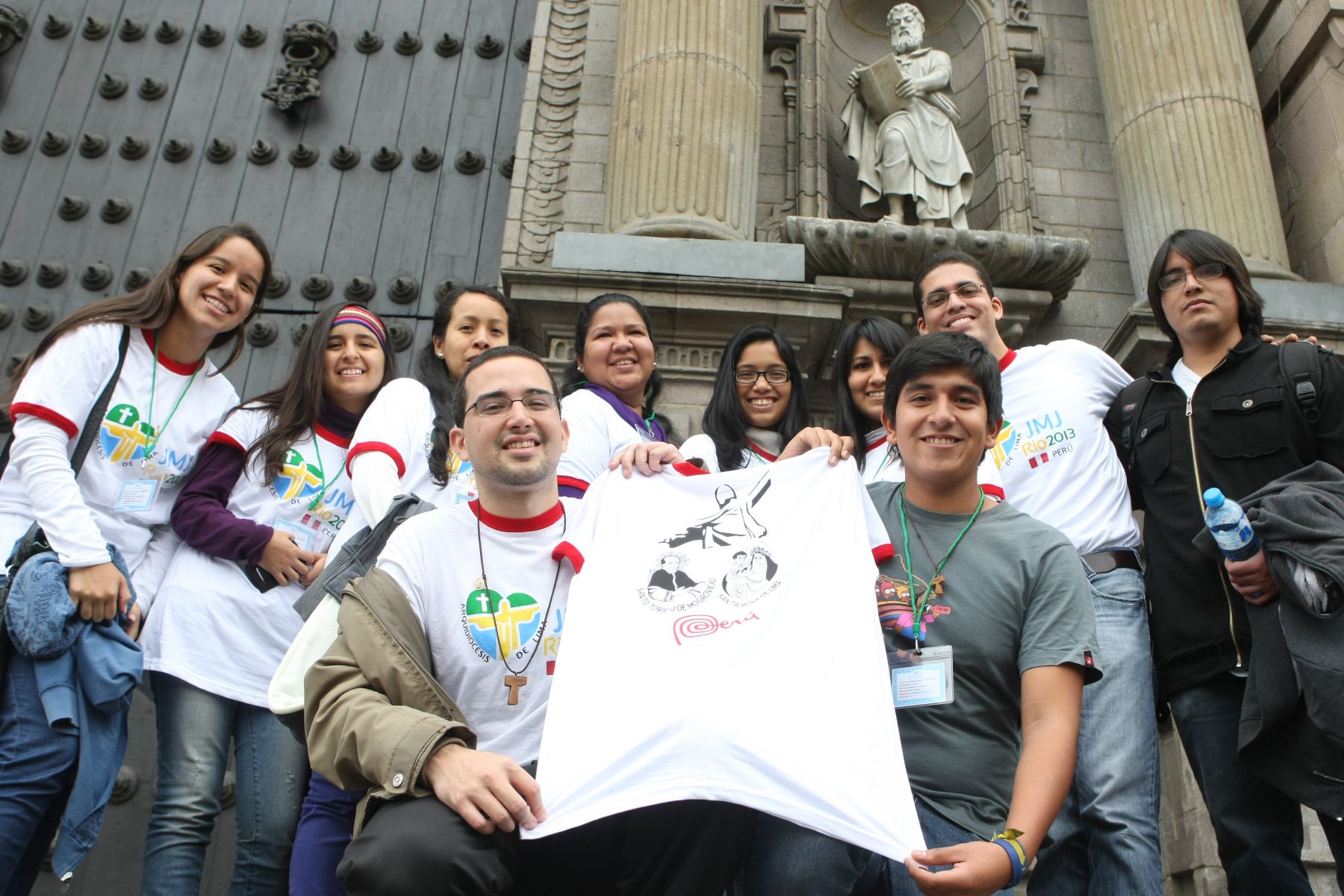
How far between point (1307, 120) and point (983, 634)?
603cm

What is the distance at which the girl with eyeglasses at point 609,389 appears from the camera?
3.53 m

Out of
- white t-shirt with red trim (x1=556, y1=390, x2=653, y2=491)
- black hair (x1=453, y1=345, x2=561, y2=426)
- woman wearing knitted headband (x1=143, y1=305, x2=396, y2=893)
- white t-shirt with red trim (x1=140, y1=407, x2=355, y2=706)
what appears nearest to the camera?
→ black hair (x1=453, y1=345, x2=561, y2=426)

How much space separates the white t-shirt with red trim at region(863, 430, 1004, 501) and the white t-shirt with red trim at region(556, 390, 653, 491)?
2.51ft

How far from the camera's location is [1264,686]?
2.74m

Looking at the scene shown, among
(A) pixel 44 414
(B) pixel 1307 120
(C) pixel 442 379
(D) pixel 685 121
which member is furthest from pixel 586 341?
(B) pixel 1307 120

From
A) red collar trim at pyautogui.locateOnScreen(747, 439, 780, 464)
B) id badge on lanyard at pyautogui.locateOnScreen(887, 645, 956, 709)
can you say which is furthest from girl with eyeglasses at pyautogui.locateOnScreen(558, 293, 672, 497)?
id badge on lanyard at pyautogui.locateOnScreen(887, 645, 956, 709)

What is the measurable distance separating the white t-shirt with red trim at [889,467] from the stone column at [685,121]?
249 centimetres

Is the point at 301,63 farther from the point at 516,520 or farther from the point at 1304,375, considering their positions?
the point at 1304,375

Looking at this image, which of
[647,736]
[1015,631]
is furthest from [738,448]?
[647,736]

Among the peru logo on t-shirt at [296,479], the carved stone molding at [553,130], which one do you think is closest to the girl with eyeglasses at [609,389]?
the peru logo on t-shirt at [296,479]

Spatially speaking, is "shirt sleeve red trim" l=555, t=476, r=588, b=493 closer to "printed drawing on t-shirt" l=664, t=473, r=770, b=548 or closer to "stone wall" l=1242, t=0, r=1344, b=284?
"printed drawing on t-shirt" l=664, t=473, r=770, b=548

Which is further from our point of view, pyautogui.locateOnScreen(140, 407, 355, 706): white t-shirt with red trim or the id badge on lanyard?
pyautogui.locateOnScreen(140, 407, 355, 706): white t-shirt with red trim

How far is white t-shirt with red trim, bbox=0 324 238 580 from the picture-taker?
10.3ft

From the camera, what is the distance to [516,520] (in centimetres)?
285
